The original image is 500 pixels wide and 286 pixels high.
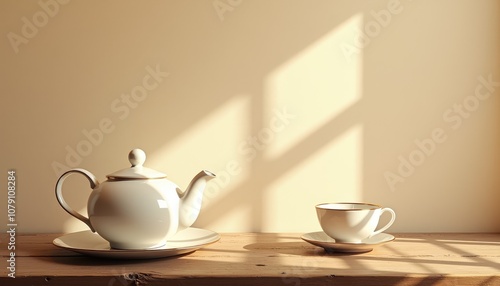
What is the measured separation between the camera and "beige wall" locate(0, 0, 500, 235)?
137cm

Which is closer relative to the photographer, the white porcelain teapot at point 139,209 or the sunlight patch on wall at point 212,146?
the white porcelain teapot at point 139,209

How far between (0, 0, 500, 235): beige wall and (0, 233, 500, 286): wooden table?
0.57 feet

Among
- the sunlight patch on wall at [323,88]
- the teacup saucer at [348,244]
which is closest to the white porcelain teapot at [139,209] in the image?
the teacup saucer at [348,244]

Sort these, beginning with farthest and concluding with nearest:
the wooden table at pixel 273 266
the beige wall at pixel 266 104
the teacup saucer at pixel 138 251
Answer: the beige wall at pixel 266 104
the teacup saucer at pixel 138 251
the wooden table at pixel 273 266

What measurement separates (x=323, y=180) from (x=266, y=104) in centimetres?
24

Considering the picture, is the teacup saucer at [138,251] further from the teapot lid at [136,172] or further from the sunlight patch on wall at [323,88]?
the sunlight patch on wall at [323,88]

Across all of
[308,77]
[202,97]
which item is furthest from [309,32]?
[202,97]

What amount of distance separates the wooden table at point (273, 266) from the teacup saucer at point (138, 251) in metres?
0.02

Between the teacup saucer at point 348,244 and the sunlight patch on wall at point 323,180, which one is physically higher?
the sunlight patch on wall at point 323,180

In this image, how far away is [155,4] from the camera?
1.38m

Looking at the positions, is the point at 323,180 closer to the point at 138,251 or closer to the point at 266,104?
the point at 266,104

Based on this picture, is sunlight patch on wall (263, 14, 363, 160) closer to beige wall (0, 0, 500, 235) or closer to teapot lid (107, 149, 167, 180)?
beige wall (0, 0, 500, 235)

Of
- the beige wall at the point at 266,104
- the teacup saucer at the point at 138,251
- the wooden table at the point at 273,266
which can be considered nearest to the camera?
the wooden table at the point at 273,266

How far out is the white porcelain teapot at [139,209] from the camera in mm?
1045
